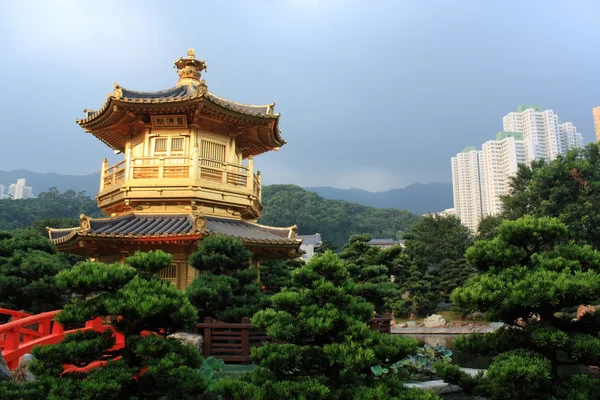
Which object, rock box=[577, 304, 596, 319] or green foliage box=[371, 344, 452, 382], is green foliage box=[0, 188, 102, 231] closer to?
rock box=[577, 304, 596, 319]

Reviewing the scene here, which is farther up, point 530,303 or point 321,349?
point 530,303

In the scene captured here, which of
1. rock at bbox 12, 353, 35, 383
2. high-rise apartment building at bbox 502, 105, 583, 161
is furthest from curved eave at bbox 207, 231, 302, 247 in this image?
high-rise apartment building at bbox 502, 105, 583, 161

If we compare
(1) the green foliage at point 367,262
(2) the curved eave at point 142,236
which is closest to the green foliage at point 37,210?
(1) the green foliage at point 367,262

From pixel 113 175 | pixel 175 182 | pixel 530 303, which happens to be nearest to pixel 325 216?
pixel 113 175

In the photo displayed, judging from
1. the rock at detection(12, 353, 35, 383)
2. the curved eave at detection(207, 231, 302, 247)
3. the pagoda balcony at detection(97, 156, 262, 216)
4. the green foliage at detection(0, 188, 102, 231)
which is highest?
the green foliage at detection(0, 188, 102, 231)

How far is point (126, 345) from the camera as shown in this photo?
16.7 feet

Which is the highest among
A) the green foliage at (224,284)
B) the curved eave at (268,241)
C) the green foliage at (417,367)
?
the curved eave at (268,241)

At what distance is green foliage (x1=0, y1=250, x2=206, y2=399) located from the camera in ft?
15.5

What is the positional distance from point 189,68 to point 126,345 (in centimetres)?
1200

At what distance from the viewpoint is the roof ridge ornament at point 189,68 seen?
1491 centimetres

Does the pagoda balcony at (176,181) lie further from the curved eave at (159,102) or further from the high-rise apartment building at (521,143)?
the high-rise apartment building at (521,143)

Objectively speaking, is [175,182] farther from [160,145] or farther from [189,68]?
[189,68]

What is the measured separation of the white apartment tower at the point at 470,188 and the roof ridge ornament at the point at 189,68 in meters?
93.7

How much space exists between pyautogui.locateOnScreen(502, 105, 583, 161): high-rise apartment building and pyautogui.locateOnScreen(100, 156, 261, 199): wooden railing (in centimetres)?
8016
